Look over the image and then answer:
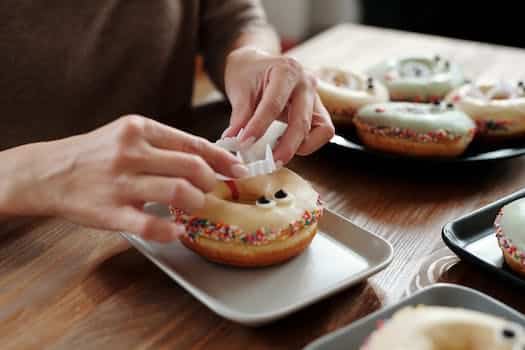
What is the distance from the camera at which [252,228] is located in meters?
0.93

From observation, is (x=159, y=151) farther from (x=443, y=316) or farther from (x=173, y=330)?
(x=443, y=316)

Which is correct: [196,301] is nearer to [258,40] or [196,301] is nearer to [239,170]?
[239,170]

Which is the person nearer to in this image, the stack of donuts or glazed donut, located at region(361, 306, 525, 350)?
the stack of donuts

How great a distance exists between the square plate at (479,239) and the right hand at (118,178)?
389mm

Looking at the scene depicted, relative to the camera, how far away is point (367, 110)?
1389 mm

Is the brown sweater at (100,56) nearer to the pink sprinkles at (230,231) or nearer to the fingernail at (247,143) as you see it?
the fingernail at (247,143)

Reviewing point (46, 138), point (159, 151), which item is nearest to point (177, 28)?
point (46, 138)

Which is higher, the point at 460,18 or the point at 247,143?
the point at 247,143

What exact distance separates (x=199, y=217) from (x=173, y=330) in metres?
0.18

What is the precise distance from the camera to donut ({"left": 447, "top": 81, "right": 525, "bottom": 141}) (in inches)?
55.0

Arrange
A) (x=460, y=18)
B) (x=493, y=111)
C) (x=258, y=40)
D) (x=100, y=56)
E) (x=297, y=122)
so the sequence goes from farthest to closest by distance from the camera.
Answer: (x=460, y=18) → (x=258, y=40) → (x=100, y=56) → (x=493, y=111) → (x=297, y=122)

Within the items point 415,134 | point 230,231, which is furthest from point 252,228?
point 415,134

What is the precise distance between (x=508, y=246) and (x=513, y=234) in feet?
0.06

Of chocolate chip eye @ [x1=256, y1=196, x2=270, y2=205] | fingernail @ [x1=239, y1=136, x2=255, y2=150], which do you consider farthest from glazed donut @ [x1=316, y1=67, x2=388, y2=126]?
chocolate chip eye @ [x1=256, y1=196, x2=270, y2=205]
